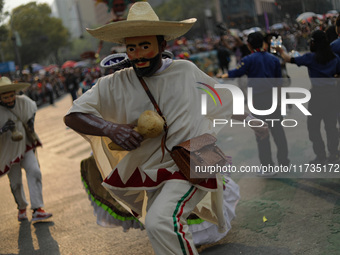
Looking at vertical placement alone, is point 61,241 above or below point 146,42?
below

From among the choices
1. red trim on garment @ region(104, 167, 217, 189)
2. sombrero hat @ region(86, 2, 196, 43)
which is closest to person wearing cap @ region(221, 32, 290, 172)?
sombrero hat @ region(86, 2, 196, 43)

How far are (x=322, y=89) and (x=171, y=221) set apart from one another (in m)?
3.72

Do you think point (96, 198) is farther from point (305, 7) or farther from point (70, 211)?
point (305, 7)

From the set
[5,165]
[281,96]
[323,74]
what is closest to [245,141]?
[281,96]

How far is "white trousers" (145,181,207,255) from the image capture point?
10.3ft

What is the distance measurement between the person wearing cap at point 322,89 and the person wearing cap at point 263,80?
11.8 inches

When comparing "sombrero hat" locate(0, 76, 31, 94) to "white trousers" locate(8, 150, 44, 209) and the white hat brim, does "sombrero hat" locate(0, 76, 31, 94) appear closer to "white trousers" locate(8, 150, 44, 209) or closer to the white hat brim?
"white trousers" locate(8, 150, 44, 209)

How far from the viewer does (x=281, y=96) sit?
22.4 feet

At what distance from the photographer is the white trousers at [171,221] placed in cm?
315

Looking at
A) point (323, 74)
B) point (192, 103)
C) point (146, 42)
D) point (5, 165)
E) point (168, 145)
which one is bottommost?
point (5, 165)

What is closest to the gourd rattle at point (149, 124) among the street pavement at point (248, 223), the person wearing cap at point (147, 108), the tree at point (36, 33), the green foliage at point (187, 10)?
the person wearing cap at point (147, 108)

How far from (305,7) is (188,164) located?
766 cm

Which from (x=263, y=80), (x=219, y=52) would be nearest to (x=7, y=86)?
(x=263, y=80)

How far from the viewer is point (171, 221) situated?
10.5ft
